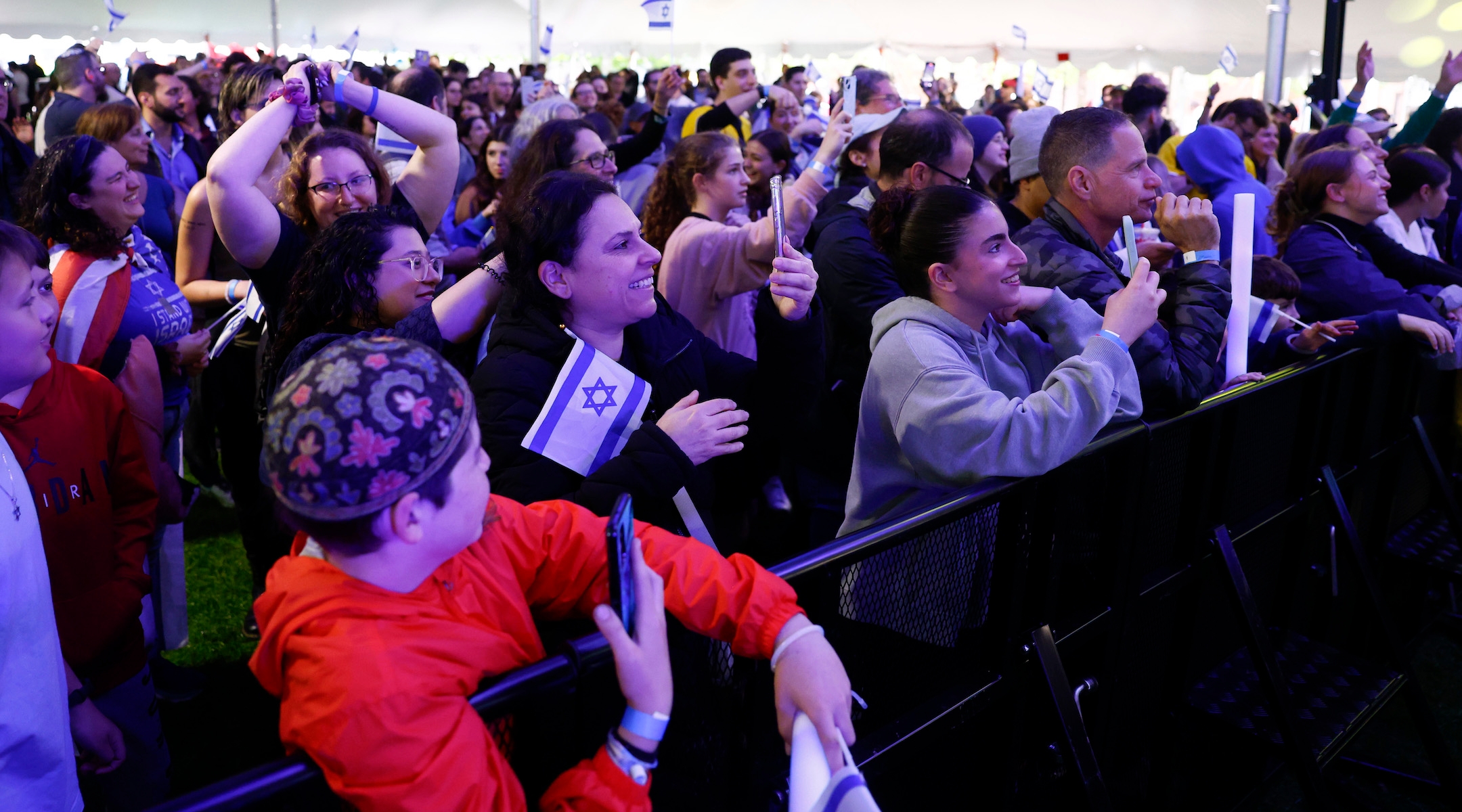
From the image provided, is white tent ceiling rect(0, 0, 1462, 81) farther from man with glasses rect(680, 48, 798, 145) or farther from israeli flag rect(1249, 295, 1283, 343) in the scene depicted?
israeli flag rect(1249, 295, 1283, 343)

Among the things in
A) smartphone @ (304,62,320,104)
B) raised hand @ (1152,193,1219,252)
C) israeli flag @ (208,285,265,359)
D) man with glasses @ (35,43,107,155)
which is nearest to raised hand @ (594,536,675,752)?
raised hand @ (1152,193,1219,252)

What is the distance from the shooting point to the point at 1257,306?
2814 mm

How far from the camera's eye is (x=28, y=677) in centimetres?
140

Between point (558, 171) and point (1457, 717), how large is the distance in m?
3.27

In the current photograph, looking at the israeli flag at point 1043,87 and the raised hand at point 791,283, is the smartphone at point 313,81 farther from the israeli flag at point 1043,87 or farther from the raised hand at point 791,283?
the israeli flag at point 1043,87

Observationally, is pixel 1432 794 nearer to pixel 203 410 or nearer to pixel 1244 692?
pixel 1244 692

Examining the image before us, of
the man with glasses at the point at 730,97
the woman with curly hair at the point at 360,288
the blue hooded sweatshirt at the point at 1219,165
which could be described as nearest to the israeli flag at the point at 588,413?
the woman with curly hair at the point at 360,288

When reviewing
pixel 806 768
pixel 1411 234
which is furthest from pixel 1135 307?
pixel 1411 234

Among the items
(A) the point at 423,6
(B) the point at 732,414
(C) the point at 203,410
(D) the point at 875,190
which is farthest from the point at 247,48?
(B) the point at 732,414

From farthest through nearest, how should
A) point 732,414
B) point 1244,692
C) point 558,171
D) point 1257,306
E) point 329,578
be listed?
point 1257,306 < point 1244,692 < point 558,171 < point 732,414 < point 329,578

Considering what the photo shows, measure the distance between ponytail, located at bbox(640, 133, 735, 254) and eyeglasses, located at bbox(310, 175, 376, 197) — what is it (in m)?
1.11

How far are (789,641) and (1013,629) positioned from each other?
30.3 inches

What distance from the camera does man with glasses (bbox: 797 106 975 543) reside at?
3.12 metres

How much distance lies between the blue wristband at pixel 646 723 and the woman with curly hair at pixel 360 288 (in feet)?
3.82
